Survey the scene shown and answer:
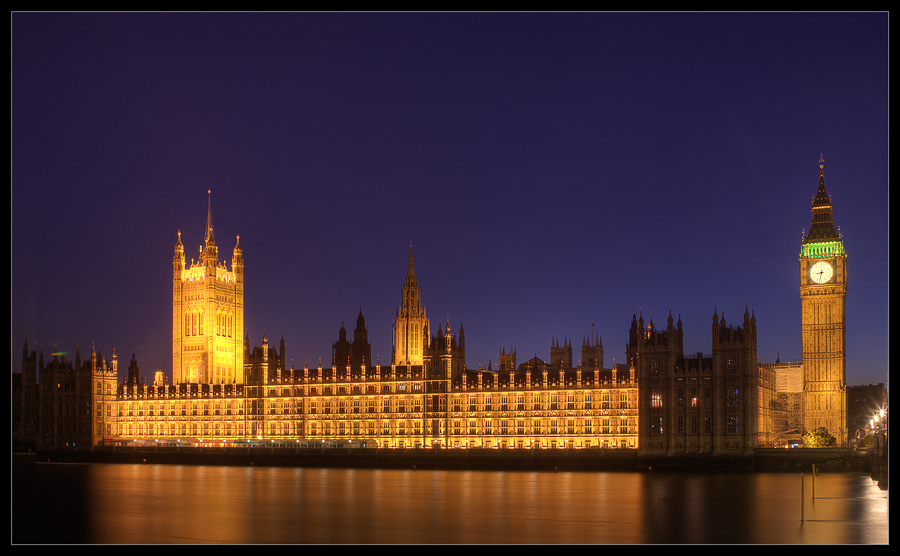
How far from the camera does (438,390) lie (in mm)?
112312

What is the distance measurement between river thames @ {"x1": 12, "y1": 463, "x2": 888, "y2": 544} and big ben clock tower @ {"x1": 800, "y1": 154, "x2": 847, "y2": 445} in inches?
1284

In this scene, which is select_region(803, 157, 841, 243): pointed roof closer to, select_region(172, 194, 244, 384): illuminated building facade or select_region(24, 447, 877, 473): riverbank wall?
select_region(24, 447, 877, 473): riverbank wall

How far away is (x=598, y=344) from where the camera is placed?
487ft

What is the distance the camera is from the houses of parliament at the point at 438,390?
97.3 m

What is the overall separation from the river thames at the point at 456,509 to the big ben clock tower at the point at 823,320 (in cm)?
3262

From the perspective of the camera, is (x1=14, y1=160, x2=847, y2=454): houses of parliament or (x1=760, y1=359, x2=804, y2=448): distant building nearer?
(x1=14, y1=160, x2=847, y2=454): houses of parliament

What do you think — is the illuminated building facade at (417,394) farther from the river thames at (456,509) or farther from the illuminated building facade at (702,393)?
the river thames at (456,509)

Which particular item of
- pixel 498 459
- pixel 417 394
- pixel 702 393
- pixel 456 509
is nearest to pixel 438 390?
pixel 417 394

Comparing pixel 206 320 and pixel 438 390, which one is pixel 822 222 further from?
pixel 206 320

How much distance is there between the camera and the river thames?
151ft

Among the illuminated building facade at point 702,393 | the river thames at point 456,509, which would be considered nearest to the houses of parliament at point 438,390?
the illuminated building facade at point 702,393

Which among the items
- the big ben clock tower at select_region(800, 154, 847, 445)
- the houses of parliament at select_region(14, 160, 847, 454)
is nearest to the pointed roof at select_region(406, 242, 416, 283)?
the houses of parliament at select_region(14, 160, 847, 454)

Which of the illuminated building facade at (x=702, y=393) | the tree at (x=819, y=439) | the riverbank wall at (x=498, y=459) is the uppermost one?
the illuminated building facade at (x=702, y=393)

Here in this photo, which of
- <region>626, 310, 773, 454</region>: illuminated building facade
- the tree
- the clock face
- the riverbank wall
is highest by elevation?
the clock face
